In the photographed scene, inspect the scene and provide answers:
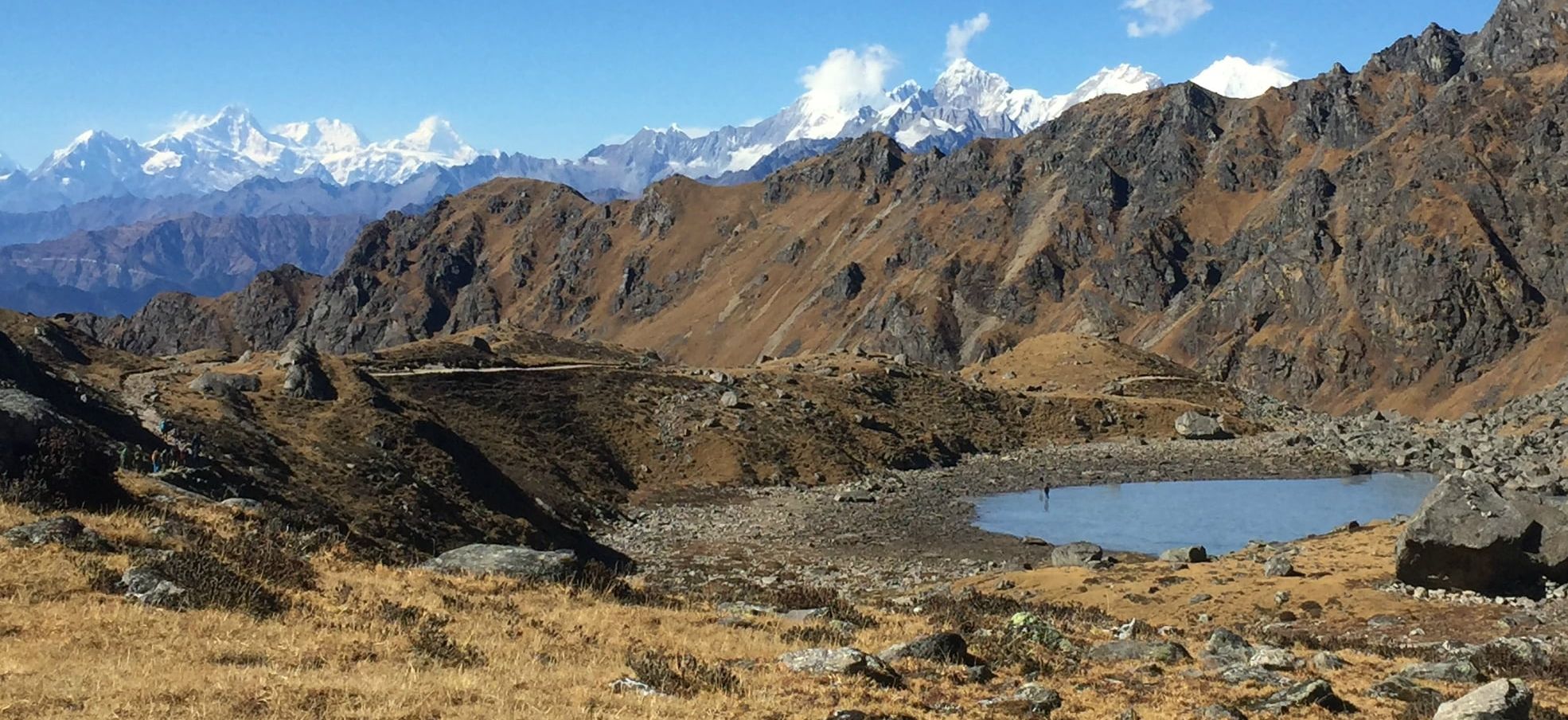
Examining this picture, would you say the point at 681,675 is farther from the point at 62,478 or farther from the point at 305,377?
the point at 305,377

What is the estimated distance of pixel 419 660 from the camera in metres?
17.9

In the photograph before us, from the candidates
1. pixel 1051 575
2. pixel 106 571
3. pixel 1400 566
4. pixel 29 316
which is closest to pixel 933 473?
pixel 1051 575

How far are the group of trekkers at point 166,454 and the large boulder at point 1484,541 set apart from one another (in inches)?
1697

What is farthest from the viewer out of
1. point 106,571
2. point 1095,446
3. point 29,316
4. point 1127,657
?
point 1095,446

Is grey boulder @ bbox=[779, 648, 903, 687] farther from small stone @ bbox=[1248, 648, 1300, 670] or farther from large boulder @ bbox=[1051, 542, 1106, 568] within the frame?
large boulder @ bbox=[1051, 542, 1106, 568]

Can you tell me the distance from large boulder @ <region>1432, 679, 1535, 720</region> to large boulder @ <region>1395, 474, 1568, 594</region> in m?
26.2

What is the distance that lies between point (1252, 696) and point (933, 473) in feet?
271

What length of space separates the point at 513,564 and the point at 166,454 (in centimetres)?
2684

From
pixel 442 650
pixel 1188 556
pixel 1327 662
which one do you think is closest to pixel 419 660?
pixel 442 650

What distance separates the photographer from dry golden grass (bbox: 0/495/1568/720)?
14836mm

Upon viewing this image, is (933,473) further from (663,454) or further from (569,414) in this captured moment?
(569,414)

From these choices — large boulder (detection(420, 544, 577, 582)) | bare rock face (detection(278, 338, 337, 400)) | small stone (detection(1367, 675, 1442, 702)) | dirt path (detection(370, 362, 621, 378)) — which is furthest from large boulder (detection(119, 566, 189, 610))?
dirt path (detection(370, 362, 621, 378))

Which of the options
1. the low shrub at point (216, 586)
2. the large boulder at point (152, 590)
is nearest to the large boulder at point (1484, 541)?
the low shrub at point (216, 586)

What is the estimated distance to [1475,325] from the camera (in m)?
187
